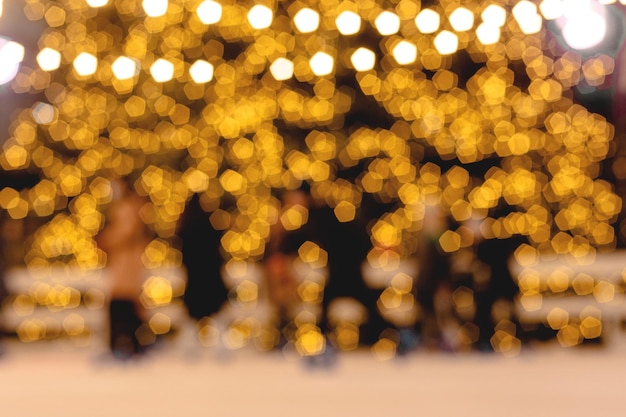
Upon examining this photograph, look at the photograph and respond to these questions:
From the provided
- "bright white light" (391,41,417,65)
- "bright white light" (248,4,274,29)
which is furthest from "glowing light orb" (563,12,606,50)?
"bright white light" (248,4,274,29)

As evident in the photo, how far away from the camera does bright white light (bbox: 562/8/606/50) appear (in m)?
6.35

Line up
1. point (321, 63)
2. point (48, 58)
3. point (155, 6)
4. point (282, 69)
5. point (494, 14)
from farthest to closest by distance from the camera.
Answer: point (282, 69) < point (48, 58) < point (321, 63) < point (494, 14) < point (155, 6)

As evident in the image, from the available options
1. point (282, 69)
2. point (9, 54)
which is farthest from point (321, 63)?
point (9, 54)

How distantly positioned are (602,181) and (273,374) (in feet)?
13.6

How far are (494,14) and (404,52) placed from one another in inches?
30.1

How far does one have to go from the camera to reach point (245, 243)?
27.1ft

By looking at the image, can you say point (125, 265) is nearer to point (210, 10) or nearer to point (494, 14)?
point (210, 10)

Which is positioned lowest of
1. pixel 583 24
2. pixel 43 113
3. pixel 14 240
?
pixel 14 240

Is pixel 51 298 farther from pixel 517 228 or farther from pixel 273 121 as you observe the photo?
pixel 517 228

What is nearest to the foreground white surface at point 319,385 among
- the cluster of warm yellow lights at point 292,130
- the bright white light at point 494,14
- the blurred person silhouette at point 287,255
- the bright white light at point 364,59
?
the blurred person silhouette at point 287,255

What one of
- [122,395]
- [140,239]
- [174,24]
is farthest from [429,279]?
[174,24]

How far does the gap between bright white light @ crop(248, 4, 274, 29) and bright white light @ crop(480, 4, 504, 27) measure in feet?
Answer: 5.00

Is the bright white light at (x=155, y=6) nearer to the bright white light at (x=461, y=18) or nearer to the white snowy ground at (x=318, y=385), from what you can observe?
the bright white light at (x=461, y=18)

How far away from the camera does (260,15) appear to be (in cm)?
691
